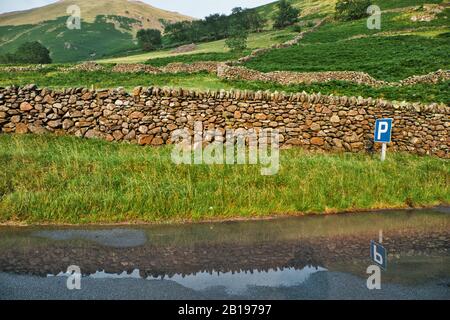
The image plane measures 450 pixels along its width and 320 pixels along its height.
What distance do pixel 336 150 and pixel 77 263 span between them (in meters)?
11.5

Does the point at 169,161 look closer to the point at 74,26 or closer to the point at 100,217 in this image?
the point at 100,217

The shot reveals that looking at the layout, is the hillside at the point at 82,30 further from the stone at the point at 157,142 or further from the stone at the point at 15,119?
the stone at the point at 157,142

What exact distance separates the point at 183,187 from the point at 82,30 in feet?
510

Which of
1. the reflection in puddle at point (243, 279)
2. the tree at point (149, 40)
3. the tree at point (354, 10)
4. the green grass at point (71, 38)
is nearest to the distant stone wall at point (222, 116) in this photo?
the reflection in puddle at point (243, 279)

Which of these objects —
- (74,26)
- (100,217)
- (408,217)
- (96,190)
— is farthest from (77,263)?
(74,26)

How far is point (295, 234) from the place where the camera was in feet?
25.6

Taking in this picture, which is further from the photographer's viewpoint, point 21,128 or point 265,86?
point 265,86

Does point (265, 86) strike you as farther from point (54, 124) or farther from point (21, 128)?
point (21, 128)

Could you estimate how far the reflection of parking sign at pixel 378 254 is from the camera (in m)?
6.43

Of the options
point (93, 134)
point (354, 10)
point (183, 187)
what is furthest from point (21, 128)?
point (354, 10)

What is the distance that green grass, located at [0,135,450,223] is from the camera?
8.58 meters

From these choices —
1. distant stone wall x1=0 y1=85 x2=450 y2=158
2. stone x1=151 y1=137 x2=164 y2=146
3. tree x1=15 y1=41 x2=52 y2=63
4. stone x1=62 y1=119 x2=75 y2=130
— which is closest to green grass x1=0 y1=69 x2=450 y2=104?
distant stone wall x1=0 y1=85 x2=450 y2=158

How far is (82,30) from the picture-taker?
150 metres

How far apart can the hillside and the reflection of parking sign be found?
108 m
